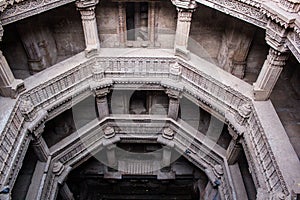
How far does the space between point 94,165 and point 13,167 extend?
6241 millimetres

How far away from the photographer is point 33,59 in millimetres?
11273

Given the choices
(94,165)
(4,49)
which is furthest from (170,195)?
(4,49)

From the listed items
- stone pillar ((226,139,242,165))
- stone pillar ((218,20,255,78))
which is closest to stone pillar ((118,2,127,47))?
stone pillar ((218,20,255,78))

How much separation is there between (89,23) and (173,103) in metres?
4.11

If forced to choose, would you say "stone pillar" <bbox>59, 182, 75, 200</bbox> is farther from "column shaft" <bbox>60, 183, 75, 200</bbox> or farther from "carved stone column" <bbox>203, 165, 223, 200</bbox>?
"carved stone column" <bbox>203, 165, 223, 200</bbox>

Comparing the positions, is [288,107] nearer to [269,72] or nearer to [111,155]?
[269,72]

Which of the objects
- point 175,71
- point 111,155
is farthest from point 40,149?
point 175,71

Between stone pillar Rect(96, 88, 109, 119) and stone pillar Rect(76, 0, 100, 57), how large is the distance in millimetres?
1333

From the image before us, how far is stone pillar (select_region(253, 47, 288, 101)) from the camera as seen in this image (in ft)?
25.6

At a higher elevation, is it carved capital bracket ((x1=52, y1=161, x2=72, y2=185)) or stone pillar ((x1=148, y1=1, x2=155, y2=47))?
stone pillar ((x1=148, y1=1, x2=155, y2=47))

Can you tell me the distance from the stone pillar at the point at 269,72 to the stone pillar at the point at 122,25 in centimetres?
533

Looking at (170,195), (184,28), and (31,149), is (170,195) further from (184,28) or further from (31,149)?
(184,28)

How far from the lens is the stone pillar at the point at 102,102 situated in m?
10.4

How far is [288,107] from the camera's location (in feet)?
32.7
